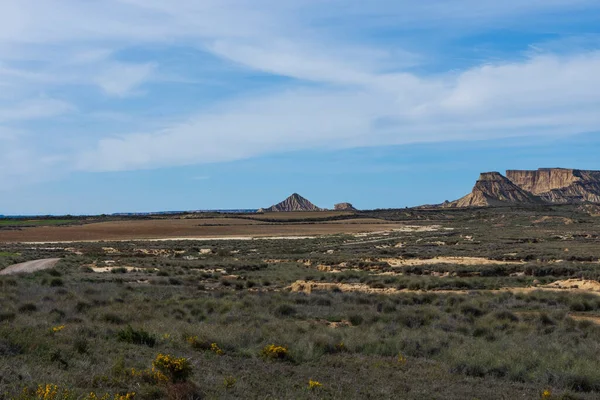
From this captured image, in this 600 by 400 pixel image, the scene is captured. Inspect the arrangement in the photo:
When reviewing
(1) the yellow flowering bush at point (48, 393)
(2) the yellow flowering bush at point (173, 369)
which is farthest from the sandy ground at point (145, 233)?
(1) the yellow flowering bush at point (48, 393)

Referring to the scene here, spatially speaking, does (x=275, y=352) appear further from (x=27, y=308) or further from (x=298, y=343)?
(x=27, y=308)

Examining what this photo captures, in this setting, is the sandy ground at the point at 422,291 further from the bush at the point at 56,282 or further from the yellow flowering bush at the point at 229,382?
the yellow flowering bush at the point at 229,382

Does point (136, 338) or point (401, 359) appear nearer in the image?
point (401, 359)

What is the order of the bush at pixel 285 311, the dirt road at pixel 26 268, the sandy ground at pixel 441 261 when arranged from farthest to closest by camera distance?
the sandy ground at pixel 441 261, the dirt road at pixel 26 268, the bush at pixel 285 311

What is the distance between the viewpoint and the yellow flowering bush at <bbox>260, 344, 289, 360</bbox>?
33.6ft

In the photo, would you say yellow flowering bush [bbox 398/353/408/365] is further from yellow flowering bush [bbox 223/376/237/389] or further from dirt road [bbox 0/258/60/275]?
dirt road [bbox 0/258/60/275]

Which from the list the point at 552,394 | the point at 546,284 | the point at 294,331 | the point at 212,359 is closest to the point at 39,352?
the point at 212,359

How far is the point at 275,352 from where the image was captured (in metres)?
10.3

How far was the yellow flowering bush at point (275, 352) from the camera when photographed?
1025cm

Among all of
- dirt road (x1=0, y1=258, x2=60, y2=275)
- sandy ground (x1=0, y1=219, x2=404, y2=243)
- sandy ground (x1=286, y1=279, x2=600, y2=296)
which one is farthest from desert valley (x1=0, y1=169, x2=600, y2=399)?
sandy ground (x1=0, y1=219, x2=404, y2=243)

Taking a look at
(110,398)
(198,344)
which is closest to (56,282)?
(198,344)

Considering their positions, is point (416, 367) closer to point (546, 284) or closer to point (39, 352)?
point (39, 352)

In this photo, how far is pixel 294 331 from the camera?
42.9 ft

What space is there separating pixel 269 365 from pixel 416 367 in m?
2.70
